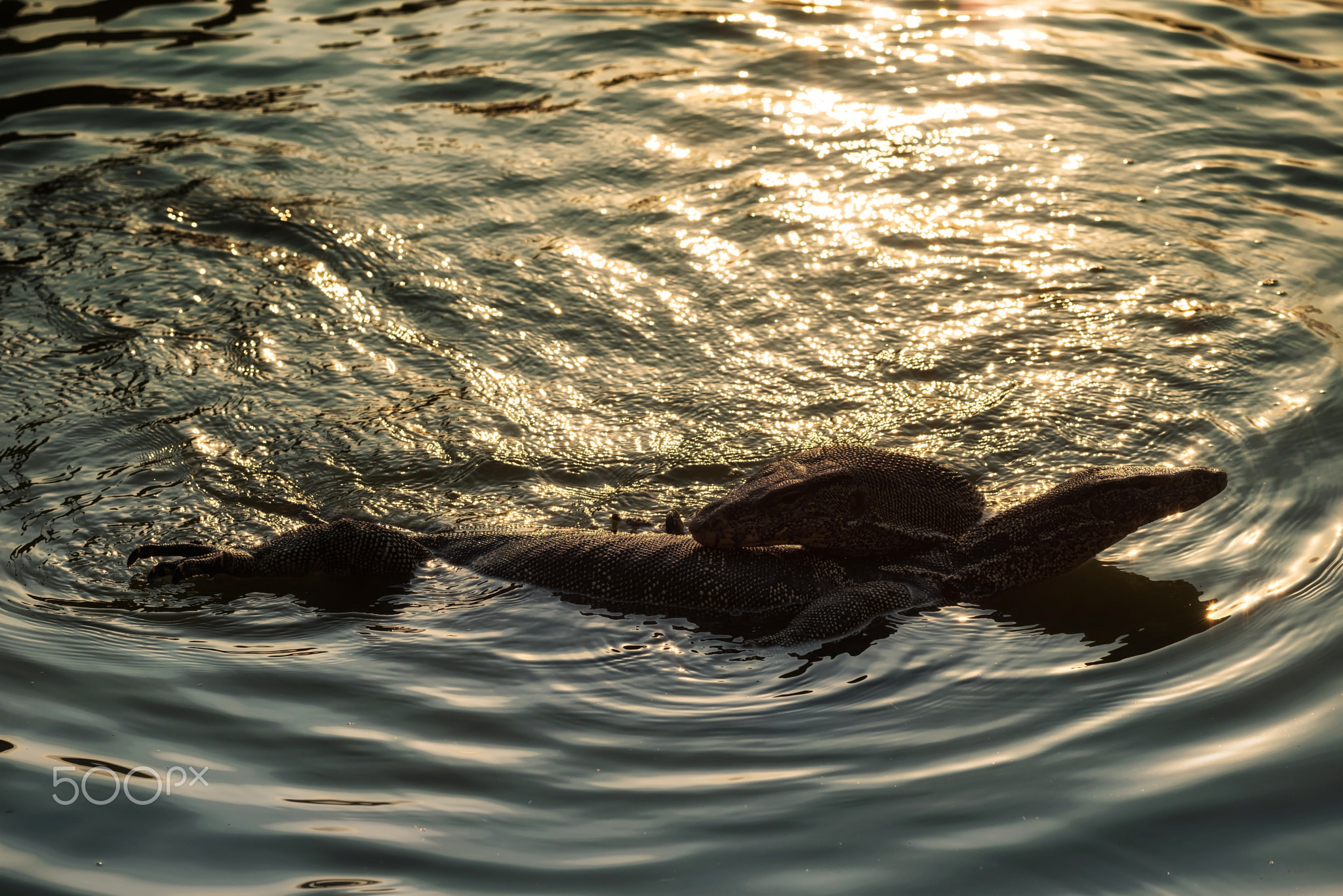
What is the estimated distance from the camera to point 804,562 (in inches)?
230

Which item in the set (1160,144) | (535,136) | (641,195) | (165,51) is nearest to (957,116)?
(1160,144)

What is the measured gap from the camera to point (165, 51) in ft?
45.0

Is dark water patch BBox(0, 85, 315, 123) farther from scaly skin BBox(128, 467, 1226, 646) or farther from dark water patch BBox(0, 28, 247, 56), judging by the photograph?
scaly skin BBox(128, 467, 1226, 646)

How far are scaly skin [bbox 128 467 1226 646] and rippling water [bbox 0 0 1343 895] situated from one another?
0.47ft

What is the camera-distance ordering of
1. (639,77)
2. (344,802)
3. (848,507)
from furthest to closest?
(639,77), (848,507), (344,802)

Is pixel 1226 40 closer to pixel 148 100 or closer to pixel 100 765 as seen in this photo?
pixel 148 100

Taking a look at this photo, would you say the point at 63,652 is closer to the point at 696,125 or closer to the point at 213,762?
the point at 213,762

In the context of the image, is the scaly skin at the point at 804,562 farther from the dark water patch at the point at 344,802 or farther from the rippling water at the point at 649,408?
the dark water patch at the point at 344,802

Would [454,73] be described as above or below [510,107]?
above

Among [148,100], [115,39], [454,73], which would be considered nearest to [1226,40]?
[454,73]

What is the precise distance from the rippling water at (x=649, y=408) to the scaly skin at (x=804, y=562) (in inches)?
5.6

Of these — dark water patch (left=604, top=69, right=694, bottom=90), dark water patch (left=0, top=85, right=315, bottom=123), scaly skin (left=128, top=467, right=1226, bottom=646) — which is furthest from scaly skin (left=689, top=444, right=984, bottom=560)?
dark water patch (left=0, top=85, right=315, bottom=123)

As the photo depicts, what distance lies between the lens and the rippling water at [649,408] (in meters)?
4.40

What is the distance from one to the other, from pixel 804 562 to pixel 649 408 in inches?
87.2
